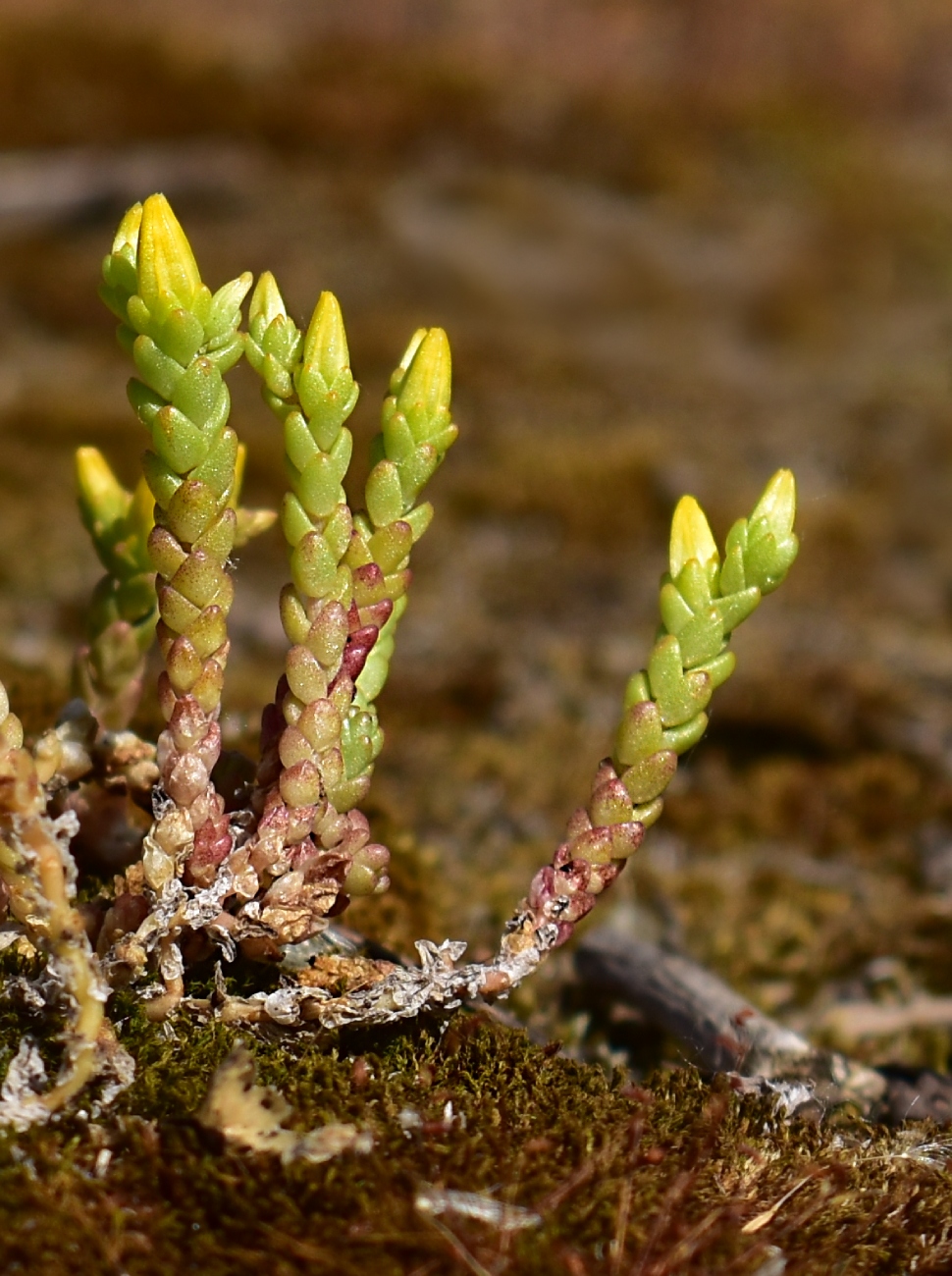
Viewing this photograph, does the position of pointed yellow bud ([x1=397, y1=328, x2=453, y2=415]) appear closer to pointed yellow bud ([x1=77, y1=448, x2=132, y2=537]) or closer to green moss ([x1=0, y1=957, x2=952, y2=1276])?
pointed yellow bud ([x1=77, y1=448, x2=132, y2=537])

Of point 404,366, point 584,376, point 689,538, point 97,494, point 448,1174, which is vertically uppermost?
point 404,366

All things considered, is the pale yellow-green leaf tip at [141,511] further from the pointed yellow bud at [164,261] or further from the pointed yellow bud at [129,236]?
the pointed yellow bud at [164,261]

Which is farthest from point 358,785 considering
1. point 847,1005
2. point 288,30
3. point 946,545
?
point 288,30

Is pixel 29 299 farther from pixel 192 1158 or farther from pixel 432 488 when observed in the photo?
pixel 192 1158

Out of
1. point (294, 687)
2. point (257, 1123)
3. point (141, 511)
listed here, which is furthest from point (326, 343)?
point (257, 1123)

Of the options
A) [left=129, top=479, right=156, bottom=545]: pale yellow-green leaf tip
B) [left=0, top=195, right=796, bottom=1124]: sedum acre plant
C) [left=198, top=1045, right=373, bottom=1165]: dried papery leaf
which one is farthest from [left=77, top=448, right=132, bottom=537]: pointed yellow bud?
[left=198, top=1045, right=373, bottom=1165]: dried papery leaf

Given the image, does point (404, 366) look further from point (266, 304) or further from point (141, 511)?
point (141, 511)
